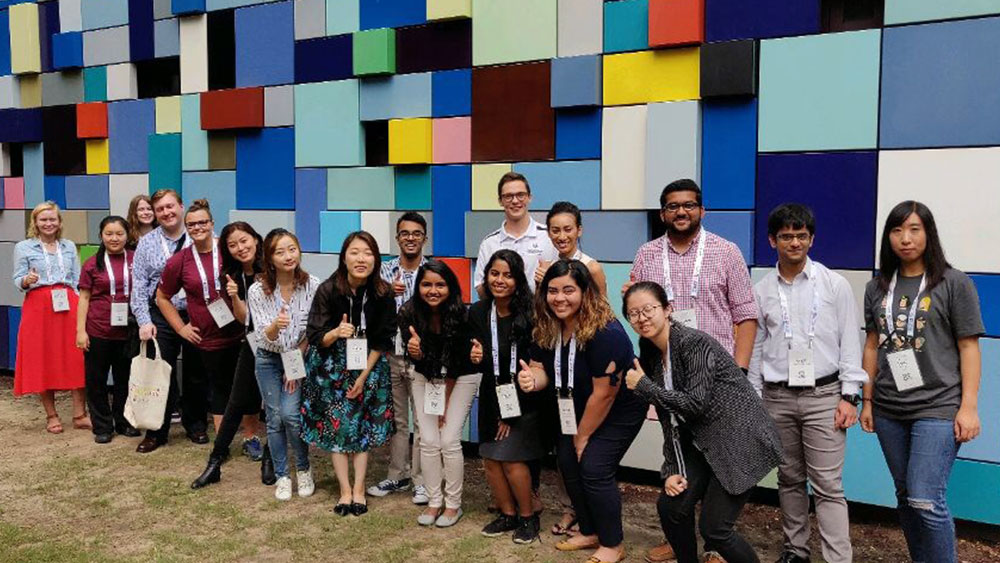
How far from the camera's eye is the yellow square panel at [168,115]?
606 cm

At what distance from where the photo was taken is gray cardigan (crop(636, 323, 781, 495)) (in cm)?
280

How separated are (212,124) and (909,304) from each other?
469 centimetres

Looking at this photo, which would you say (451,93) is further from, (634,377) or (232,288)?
(634,377)

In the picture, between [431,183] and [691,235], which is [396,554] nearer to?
[691,235]

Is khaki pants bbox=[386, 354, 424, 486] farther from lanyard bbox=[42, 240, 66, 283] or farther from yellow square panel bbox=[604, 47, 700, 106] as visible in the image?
lanyard bbox=[42, 240, 66, 283]

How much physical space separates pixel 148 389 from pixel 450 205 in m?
2.06

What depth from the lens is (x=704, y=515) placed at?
2.87 m

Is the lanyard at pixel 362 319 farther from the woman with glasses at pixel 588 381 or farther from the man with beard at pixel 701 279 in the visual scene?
the man with beard at pixel 701 279

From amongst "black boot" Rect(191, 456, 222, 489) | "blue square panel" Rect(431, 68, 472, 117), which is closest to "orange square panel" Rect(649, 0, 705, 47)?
"blue square panel" Rect(431, 68, 472, 117)

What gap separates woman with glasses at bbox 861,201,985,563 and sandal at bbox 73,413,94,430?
503 centimetres

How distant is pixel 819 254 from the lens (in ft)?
12.6

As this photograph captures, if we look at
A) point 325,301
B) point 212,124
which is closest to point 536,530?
point 325,301

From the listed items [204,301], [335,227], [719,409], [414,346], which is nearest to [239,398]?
[204,301]

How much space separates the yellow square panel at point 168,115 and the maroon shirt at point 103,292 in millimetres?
1283
